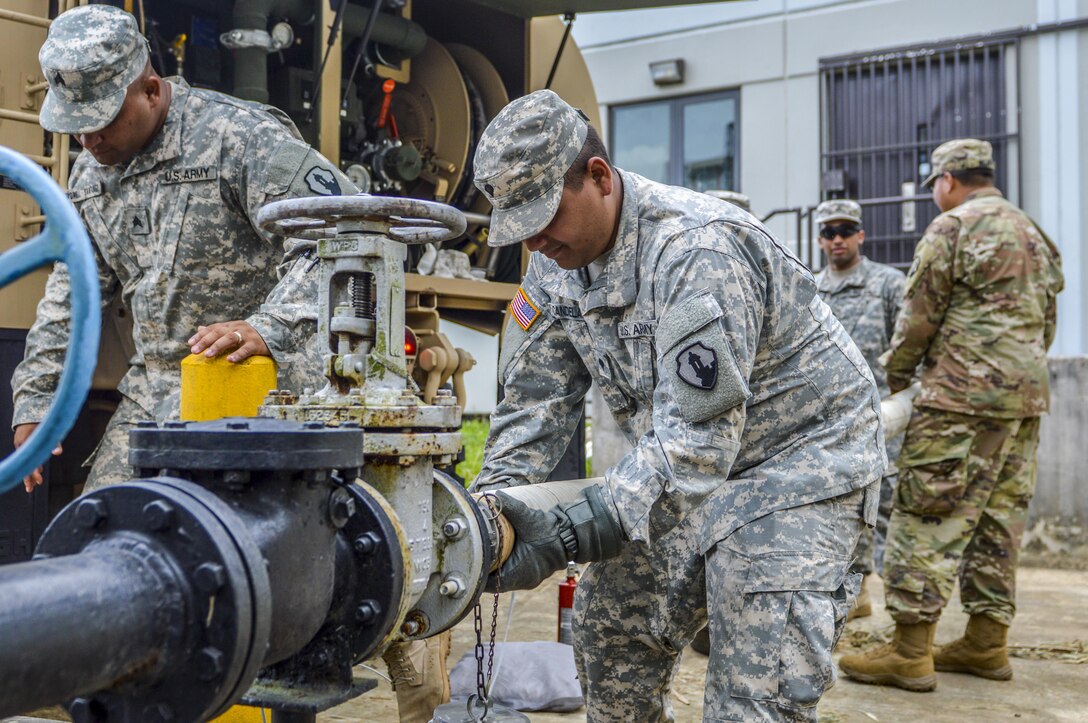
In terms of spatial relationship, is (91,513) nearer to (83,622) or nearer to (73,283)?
(83,622)

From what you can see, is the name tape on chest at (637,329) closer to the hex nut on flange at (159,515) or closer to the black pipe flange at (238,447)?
the black pipe flange at (238,447)

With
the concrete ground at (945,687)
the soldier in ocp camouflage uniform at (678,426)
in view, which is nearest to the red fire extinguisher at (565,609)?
the concrete ground at (945,687)

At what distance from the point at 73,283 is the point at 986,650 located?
4.02 metres

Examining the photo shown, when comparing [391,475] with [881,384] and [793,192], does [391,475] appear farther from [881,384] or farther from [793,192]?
[793,192]

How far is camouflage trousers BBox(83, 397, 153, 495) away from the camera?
308 cm

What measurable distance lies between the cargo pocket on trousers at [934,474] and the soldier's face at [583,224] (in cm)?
235

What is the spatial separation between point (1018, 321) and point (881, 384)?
4.53 ft

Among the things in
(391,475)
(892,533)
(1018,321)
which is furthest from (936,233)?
(391,475)

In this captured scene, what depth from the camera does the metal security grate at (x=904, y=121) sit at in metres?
9.29

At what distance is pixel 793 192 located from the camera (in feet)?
33.4

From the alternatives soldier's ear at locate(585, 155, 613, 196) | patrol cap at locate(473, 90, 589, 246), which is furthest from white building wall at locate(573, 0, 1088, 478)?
patrol cap at locate(473, 90, 589, 246)

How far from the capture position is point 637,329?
91.4 inches

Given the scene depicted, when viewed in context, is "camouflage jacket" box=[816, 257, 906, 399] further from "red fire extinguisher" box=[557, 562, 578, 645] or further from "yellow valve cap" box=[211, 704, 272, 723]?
"yellow valve cap" box=[211, 704, 272, 723]

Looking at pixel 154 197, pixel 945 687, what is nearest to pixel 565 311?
pixel 154 197
